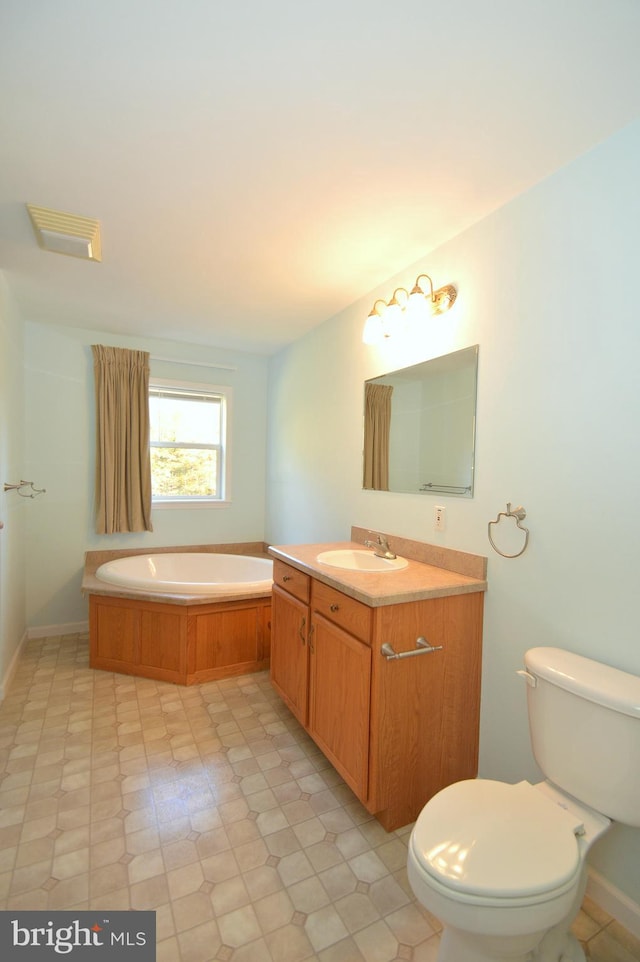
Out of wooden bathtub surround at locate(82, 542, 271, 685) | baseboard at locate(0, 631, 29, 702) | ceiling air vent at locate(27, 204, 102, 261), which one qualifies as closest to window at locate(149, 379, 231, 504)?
wooden bathtub surround at locate(82, 542, 271, 685)

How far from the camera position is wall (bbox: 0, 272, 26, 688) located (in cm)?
237

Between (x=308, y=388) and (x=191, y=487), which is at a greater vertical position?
(x=308, y=388)

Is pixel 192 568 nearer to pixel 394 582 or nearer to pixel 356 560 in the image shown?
pixel 356 560

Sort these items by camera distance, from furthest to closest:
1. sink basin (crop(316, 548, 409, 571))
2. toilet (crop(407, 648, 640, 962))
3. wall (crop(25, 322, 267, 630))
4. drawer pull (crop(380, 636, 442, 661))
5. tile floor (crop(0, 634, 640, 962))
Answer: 1. wall (crop(25, 322, 267, 630))
2. sink basin (crop(316, 548, 409, 571))
3. drawer pull (crop(380, 636, 442, 661))
4. tile floor (crop(0, 634, 640, 962))
5. toilet (crop(407, 648, 640, 962))

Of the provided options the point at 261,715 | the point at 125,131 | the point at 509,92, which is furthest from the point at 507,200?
the point at 261,715

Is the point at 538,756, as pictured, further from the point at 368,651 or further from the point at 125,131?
the point at 125,131

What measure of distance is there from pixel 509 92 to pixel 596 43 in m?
0.20

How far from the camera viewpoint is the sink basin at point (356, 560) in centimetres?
201

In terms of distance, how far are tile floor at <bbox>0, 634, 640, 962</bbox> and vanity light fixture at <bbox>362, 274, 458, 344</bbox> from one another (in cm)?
207

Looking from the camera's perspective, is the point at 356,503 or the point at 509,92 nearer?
the point at 509,92

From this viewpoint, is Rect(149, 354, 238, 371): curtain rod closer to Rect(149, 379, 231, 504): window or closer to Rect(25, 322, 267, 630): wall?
Rect(25, 322, 267, 630): wall

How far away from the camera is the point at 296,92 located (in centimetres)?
114

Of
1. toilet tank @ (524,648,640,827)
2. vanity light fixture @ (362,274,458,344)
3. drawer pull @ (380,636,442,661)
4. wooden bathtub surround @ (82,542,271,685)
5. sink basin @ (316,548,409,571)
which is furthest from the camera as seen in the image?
wooden bathtub surround @ (82,542,271,685)

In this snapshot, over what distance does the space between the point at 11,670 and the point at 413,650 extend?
8.28ft
